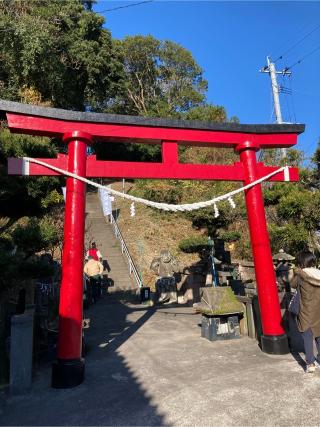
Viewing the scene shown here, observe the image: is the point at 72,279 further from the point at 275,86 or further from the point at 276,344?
the point at 275,86

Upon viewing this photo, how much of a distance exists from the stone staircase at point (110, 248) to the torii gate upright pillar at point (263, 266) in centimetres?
815

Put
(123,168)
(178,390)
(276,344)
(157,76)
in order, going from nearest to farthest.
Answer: (178,390) < (276,344) < (123,168) < (157,76)

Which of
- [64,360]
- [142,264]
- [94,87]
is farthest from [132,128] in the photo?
[94,87]

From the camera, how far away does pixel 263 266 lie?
18.9 feet

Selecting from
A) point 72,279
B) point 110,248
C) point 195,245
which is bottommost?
point 72,279

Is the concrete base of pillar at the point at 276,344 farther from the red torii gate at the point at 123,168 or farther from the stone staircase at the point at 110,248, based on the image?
the stone staircase at the point at 110,248

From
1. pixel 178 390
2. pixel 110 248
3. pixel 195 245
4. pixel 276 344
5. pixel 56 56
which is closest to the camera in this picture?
pixel 178 390

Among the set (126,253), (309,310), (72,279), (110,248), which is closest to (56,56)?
(110,248)

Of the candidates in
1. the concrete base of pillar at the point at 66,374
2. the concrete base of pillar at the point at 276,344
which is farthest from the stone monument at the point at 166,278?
the concrete base of pillar at the point at 66,374

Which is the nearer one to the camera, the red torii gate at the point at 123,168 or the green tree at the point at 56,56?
the red torii gate at the point at 123,168

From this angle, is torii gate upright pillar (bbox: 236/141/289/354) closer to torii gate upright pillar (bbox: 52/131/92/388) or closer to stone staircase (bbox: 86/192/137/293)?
torii gate upright pillar (bbox: 52/131/92/388)

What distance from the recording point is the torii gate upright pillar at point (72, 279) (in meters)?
4.55

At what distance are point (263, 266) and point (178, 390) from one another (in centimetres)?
252

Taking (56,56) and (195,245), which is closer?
(195,245)
